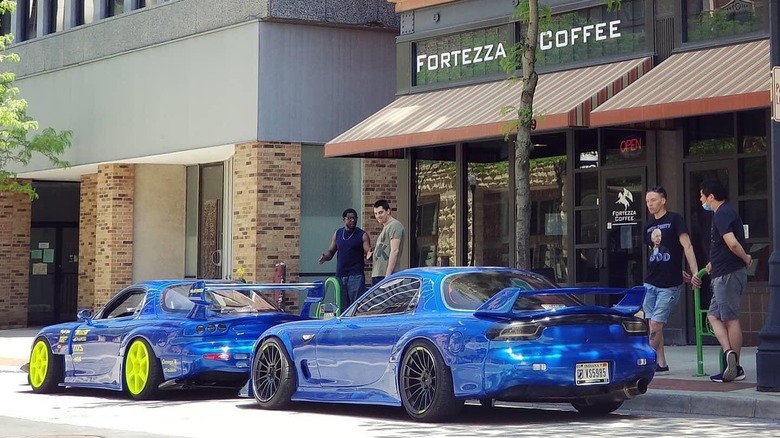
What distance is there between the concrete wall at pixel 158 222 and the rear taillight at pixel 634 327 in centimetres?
1743

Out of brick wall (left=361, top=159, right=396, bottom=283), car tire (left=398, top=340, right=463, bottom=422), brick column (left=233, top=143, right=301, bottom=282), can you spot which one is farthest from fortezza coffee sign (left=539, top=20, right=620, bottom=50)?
car tire (left=398, top=340, right=463, bottom=422)

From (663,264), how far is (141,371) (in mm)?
5513

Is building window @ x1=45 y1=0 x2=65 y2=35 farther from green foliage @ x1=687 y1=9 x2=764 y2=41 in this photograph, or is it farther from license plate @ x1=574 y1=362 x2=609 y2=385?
license plate @ x1=574 y1=362 x2=609 y2=385

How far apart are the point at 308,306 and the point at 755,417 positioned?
17.6 ft

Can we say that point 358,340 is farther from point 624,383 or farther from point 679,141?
point 679,141

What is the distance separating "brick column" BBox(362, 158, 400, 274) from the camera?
76.2 ft

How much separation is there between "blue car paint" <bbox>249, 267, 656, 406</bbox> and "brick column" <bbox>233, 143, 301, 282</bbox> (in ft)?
35.3

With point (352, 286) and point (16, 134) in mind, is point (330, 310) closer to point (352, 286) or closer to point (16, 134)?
point (352, 286)

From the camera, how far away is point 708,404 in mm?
11078

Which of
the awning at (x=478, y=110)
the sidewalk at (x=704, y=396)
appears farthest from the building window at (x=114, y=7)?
the sidewalk at (x=704, y=396)

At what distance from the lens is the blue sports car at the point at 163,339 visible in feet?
43.2

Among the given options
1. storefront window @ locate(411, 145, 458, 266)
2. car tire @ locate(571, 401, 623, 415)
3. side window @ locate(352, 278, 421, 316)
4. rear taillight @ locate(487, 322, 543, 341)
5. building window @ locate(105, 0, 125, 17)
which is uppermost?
building window @ locate(105, 0, 125, 17)

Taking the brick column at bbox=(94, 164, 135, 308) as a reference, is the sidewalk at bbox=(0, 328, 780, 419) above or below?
below

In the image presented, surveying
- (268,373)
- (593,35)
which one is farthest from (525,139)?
(593,35)
